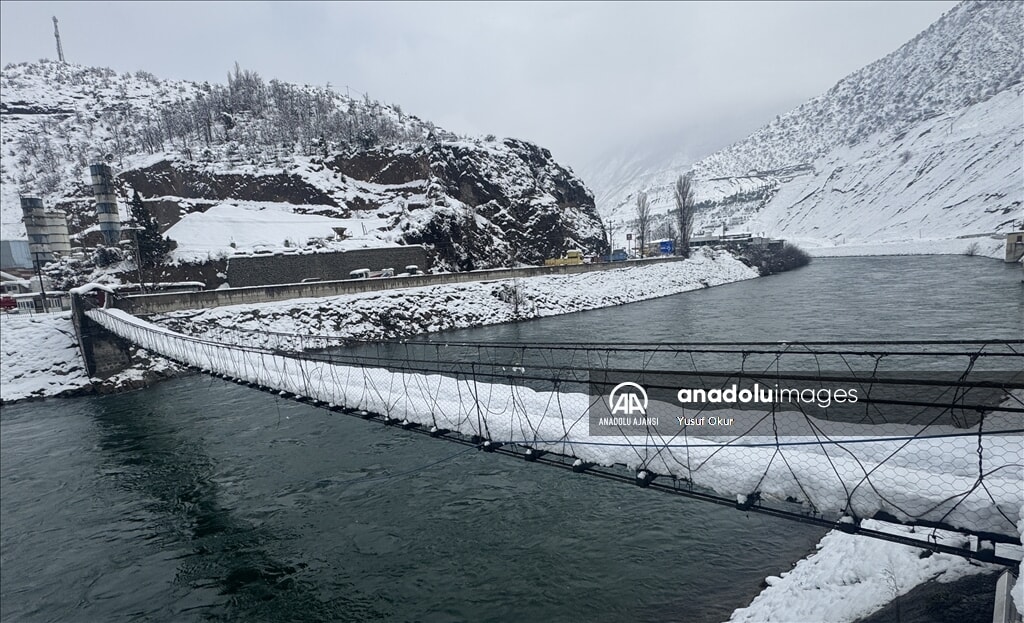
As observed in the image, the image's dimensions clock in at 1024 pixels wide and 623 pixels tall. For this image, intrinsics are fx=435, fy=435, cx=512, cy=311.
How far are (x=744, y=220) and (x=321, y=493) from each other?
654 ft

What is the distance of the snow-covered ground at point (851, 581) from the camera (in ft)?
22.3

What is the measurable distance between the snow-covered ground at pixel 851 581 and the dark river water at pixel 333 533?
1.64 feet

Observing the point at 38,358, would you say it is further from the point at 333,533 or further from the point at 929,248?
the point at 929,248

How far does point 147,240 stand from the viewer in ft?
133

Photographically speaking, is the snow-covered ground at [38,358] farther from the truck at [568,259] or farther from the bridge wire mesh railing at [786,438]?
the truck at [568,259]

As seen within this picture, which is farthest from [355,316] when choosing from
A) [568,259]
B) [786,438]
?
[568,259]

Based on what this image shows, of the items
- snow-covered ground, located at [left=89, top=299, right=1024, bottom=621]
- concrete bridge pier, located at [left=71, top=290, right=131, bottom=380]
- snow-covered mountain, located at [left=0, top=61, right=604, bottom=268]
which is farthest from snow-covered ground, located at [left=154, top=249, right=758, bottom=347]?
snow-covered ground, located at [left=89, top=299, right=1024, bottom=621]

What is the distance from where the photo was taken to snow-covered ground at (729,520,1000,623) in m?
6.79

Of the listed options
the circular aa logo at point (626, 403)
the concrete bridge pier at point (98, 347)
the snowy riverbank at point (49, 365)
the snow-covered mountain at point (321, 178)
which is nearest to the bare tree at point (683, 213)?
the snow-covered mountain at point (321, 178)

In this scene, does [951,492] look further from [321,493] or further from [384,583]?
[321,493]

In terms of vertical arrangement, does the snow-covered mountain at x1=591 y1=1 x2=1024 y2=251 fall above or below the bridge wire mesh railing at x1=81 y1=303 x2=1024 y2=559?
above

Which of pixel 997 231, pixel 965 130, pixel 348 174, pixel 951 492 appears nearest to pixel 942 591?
pixel 951 492

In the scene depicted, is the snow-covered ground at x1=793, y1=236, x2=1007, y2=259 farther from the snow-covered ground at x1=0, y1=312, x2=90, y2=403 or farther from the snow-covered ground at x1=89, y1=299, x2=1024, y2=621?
the snow-covered ground at x1=0, y1=312, x2=90, y2=403

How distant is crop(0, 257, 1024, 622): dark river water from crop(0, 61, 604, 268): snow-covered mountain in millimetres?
35327
